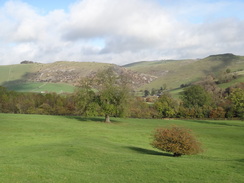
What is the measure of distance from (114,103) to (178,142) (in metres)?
39.7

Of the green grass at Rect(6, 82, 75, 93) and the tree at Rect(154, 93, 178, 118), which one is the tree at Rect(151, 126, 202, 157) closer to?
the tree at Rect(154, 93, 178, 118)

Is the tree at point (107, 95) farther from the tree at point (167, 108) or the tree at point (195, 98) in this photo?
the tree at point (195, 98)

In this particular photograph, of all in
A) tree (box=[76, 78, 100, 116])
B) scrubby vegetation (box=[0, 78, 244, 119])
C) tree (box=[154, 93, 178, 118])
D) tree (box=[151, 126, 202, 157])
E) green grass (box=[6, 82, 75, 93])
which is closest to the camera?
tree (box=[151, 126, 202, 157])

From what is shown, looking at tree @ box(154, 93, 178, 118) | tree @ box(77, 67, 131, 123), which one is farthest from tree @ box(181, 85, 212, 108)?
tree @ box(77, 67, 131, 123)

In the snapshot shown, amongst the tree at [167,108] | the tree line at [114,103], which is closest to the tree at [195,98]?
the tree line at [114,103]

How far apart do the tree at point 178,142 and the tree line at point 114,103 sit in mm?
36384

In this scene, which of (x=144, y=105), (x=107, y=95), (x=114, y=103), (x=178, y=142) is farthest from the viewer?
(x=144, y=105)

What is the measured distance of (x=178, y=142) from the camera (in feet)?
89.0

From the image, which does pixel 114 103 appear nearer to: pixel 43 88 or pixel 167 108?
pixel 167 108

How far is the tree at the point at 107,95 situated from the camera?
6462 cm

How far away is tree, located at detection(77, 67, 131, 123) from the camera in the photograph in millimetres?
64625

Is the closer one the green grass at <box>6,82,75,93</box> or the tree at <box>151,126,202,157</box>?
the tree at <box>151,126,202,157</box>

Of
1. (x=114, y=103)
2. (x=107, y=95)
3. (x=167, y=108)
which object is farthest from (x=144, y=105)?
(x=107, y=95)

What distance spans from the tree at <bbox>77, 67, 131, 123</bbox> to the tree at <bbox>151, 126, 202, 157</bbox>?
36.3m
